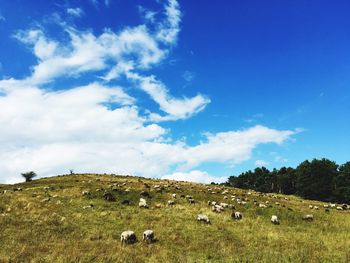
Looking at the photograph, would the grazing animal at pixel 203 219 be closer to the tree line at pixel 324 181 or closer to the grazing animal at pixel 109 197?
the grazing animal at pixel 109 197

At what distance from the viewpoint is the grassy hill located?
18344mm

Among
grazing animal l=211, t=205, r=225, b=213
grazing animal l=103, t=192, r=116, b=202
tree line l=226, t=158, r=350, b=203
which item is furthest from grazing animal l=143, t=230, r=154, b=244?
tree line l=226, t=158, r=350, b=203

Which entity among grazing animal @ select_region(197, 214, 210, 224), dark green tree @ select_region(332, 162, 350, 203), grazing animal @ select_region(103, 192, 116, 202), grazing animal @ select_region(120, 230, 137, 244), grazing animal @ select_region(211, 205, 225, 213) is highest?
dark green tree @ select_region(332, 162, 350, 203)

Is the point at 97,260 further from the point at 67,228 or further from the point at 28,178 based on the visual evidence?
the point at 28,178

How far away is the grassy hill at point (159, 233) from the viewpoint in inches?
722

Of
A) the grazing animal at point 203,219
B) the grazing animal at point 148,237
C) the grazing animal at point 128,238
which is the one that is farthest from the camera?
the grazing animal at point 203,219

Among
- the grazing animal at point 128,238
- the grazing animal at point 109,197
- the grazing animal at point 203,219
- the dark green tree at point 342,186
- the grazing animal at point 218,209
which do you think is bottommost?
the grazing animal at point 128,238

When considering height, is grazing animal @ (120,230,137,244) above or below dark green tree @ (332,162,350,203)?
below

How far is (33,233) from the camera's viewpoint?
22.3 metres

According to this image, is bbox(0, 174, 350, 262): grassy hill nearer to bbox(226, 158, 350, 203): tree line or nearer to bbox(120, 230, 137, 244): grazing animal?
→ bbox(120, 230, 137, 244): grazing animal

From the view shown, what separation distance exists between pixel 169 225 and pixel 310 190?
8755 cm

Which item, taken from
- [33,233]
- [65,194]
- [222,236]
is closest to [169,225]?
[222,236]

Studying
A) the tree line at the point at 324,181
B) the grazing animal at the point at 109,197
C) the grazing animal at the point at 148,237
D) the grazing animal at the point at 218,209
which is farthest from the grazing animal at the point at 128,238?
the tree line at the point at 324,181

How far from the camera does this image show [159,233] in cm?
2292
